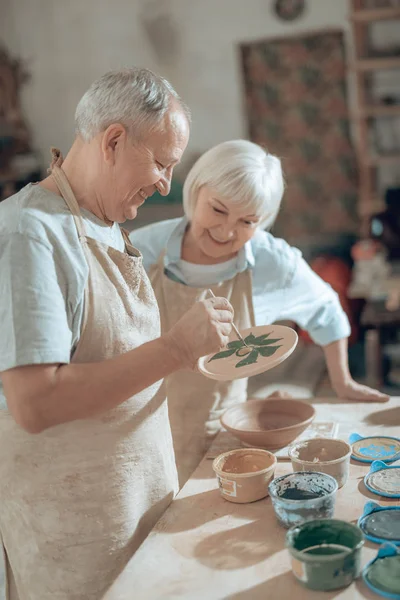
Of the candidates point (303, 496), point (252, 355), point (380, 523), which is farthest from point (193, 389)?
point (380, 523)

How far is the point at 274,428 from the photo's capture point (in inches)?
79.6

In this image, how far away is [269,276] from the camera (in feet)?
7.97

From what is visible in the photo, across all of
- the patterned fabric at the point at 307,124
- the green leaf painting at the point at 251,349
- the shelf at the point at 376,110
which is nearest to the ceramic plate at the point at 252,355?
the green leaf painting at the point at 251,349

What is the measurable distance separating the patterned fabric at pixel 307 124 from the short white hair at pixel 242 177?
13.3ft

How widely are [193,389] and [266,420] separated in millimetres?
364

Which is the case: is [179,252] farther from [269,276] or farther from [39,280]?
[39,280]

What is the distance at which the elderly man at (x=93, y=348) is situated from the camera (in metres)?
1.37

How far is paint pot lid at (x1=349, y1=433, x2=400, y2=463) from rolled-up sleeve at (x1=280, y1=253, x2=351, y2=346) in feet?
1.94

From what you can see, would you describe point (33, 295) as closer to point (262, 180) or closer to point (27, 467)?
point (27, 467)

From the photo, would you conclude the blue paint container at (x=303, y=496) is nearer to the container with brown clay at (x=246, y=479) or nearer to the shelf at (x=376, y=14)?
the container with brown clay at (x=246, y=479)

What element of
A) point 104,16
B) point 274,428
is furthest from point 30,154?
point 274,428

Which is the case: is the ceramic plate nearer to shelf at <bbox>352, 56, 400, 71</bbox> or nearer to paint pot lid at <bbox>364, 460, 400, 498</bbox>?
paint pot lid at <bbox>364, 460, 400, 498</bbox>

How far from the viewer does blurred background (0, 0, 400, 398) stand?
5.70 metres

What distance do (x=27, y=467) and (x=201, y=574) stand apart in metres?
0.47
